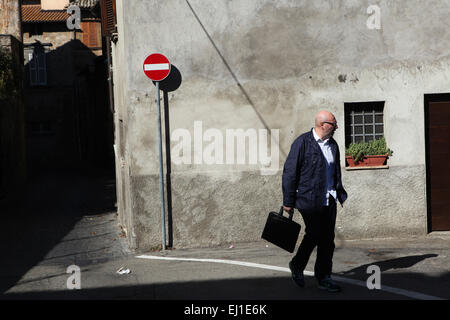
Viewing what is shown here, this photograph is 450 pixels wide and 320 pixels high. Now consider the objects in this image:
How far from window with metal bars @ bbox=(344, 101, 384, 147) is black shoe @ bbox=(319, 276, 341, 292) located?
13.4 ft

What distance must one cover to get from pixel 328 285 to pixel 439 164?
457 cm

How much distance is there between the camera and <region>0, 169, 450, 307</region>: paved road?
7012 mm

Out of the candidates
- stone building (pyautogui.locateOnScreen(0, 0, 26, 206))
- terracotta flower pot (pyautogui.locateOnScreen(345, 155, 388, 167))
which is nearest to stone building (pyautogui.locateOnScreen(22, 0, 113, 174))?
stone building (pyautogui.locateOnScreen(0, 0, 26, 206))

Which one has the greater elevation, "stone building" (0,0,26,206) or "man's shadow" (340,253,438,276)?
"stone building" (0,0,26,206)

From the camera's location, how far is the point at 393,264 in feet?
27.4

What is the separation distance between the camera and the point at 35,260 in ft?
32.1

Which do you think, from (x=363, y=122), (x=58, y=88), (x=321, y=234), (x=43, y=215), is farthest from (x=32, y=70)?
(x=321, y=234)

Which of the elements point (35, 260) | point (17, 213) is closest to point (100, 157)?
point (17, 213)

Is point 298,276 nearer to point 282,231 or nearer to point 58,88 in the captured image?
point 282,231

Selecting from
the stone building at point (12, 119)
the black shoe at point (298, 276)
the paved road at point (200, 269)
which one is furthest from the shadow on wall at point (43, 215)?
the black shoe at point (298, 276)

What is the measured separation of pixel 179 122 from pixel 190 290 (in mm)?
3460

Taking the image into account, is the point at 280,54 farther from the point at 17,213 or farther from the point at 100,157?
the point at 100,157

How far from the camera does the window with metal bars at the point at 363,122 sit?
34.6 feet

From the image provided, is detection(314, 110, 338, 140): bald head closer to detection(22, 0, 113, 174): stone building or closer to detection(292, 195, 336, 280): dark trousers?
detection(292, 195, 336, 280): dark trousers
